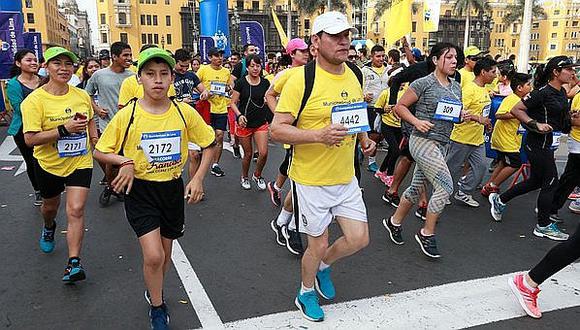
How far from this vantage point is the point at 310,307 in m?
3.58

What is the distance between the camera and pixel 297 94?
131 inches

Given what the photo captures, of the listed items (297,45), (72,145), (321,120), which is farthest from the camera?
(297,45)

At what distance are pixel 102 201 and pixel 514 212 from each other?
5.39m

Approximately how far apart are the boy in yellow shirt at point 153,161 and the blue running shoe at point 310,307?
0.97 meters

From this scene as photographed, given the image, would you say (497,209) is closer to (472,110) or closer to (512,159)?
(512,159)

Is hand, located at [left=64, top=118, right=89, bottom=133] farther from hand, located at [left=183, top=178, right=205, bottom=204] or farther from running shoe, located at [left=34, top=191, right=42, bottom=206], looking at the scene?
running shoe, located at [left=34, top=191, right=42, bottom=206]

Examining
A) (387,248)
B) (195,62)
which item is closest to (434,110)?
(387,248)

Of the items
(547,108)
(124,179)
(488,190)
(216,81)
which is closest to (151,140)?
(124,179)

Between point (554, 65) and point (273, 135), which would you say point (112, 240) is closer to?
point (273, 135)

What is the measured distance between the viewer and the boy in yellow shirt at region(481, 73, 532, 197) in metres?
6.41

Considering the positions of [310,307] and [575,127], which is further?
[575,127]

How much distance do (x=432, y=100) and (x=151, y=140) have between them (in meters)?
2.75

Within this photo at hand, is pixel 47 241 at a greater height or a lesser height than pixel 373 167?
greater

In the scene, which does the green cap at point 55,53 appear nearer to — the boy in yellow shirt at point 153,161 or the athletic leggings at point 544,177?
the boy in yellow shirt at point 153,161
